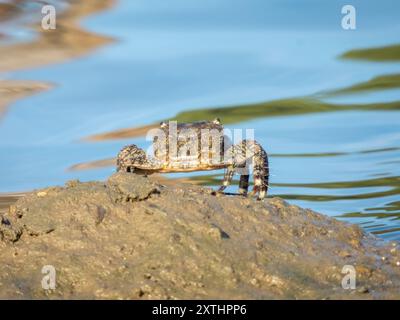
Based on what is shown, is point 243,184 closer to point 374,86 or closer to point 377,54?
point 374,86

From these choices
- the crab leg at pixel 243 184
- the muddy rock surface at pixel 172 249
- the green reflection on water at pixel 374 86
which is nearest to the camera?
the muddy rock surface at pixel 172 249

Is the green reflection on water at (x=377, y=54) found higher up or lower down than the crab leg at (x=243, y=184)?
higher up

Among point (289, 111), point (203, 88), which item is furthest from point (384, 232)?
point (203, 88)

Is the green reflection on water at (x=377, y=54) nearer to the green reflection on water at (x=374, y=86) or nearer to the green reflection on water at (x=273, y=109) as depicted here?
the green reflection on water at (x=374, y=86)

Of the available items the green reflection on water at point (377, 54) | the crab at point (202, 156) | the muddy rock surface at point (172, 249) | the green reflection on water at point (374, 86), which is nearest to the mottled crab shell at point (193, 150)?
the crab at point (202, 156)

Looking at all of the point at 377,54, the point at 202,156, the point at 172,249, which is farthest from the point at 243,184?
the point at 377,54

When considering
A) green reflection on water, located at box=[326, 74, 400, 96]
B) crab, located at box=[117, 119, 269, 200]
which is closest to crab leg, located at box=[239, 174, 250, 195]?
crab, located at box=[117, 119, 269, 200]
